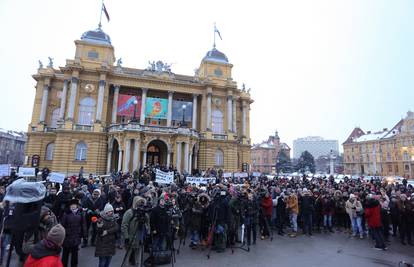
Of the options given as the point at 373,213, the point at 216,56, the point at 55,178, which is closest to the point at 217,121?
the point at 216,56

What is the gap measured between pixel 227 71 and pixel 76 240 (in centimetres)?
4089

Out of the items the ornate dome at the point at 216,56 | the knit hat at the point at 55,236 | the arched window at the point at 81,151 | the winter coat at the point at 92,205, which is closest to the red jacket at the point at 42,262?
the knit hat at the point at 55,236

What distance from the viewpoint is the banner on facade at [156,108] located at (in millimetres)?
37094

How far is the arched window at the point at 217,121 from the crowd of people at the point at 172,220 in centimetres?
2816

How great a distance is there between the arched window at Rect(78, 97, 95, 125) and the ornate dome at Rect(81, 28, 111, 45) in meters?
9.49

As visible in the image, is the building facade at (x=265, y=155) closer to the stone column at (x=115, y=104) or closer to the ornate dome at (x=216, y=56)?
the ornate dome at (x=216, y=56)

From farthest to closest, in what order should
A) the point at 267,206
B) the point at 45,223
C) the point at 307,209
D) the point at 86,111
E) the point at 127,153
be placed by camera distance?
the point at 86,111 → the point at 127,153 → the point at 307,209 → the point at 267,206 → the point at 45,223

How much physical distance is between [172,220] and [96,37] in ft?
127

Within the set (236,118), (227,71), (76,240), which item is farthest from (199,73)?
(76,240)

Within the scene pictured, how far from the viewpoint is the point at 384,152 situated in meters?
72.4

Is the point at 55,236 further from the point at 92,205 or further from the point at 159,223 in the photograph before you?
the point at 92,205

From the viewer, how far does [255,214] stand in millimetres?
9359

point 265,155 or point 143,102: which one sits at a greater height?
point 143,102

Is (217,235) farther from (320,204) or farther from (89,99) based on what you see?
(89,99)
